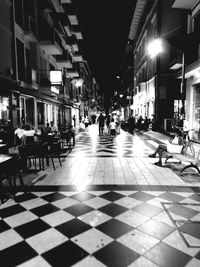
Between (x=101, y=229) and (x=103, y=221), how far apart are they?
9.8 inches

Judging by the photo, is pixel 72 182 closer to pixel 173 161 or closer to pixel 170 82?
pixel 173 161

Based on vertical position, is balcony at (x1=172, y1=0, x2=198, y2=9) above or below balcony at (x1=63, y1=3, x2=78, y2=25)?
below

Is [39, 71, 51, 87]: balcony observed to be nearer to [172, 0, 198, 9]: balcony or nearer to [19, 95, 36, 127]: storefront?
[19, 95, 36, 127]: storefront

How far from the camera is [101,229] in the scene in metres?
3.36

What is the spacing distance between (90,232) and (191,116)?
11904 mm

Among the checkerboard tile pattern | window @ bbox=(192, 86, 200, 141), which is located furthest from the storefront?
window @ bbox=(192, 86, 200, 141)

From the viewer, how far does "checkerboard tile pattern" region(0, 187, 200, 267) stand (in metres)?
2.70

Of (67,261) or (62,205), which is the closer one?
(67,261)

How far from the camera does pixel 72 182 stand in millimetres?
5621

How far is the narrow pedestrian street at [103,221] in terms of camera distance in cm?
273

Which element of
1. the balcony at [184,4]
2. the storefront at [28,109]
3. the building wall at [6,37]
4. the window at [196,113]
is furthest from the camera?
the storefront at [28,109]

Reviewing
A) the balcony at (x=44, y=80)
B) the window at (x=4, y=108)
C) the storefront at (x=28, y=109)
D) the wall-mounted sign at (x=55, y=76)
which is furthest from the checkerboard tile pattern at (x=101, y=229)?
the wall-mounted sign at (x=55, y=76)

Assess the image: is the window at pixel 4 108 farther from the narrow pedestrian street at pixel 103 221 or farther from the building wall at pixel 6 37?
the narrow pedestrian street at pixel 103 221

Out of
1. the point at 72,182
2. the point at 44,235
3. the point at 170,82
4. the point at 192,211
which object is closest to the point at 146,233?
the point at 192,211
